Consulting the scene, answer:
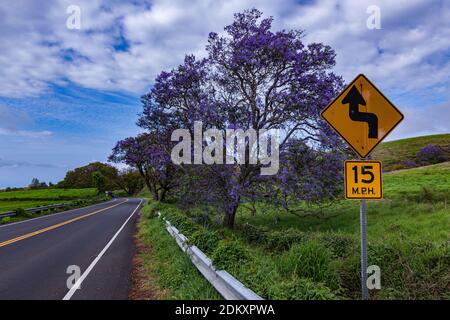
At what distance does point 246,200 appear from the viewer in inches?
585

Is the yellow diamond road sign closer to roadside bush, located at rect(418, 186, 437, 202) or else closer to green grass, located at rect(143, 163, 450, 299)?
green grass, located at rect(143, 163, 450, 299)

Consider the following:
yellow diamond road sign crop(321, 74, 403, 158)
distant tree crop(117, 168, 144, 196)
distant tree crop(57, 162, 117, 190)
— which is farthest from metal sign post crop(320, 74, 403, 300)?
distant tree crop(57, 162, 117, 190)

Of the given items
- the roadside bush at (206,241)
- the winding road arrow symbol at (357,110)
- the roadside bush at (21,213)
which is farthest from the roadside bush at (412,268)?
the roadside bush at (21,213)

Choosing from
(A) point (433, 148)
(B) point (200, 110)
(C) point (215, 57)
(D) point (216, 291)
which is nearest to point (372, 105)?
(D) point (216, 291)

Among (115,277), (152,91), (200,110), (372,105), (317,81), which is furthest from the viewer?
(152,91)

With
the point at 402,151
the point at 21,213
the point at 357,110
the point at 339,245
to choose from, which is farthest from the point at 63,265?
the point at 402,151

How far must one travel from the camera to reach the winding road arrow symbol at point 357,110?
5730 mm

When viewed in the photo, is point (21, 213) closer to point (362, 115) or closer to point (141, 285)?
point (141, 285)

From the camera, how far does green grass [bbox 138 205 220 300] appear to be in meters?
6.17

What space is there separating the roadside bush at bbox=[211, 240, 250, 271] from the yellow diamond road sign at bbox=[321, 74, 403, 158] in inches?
115

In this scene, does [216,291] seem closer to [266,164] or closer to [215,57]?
[266,164]

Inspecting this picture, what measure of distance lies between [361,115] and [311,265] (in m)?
2.88

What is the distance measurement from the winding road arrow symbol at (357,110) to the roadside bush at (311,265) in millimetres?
2465
